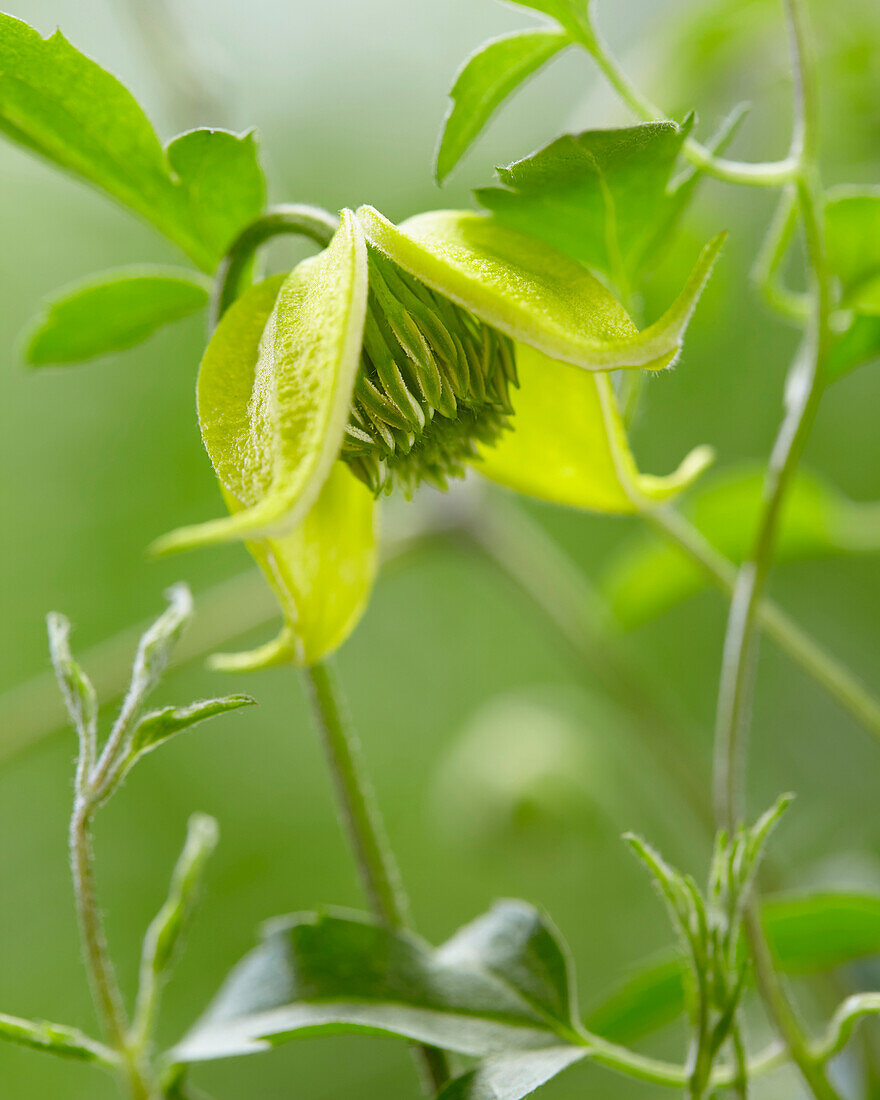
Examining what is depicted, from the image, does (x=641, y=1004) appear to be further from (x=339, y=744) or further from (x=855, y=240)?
(x=855, y=240)

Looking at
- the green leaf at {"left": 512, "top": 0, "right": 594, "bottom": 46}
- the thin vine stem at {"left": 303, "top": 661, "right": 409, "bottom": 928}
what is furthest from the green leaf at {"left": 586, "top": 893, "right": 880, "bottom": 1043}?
the green leaf at {"left": 512, "top": 0, "right": 594, "bottom": 46}

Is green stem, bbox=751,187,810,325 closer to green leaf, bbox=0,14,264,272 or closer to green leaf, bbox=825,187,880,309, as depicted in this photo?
green leaf, bbox=825,187,880,309

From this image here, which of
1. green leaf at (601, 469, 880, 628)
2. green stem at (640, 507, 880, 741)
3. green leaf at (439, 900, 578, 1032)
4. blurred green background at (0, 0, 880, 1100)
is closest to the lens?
green leaf at (439, 900, 578, 1032)

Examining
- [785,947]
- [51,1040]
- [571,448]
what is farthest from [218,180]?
[785,947]

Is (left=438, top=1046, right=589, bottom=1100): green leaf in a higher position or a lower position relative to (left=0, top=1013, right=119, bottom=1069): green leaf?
lower

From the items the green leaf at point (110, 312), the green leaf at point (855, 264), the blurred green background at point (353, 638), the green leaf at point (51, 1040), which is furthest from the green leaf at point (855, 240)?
the blurred green background at point (353, 638)

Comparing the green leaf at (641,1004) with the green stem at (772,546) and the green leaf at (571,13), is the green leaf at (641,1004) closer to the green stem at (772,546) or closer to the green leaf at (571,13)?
the green stem at (772,546)

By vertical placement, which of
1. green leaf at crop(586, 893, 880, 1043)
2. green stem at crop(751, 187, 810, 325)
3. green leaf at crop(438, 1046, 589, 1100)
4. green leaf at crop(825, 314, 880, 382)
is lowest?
green leaf at crop(438, 1046, 589, 1100)
